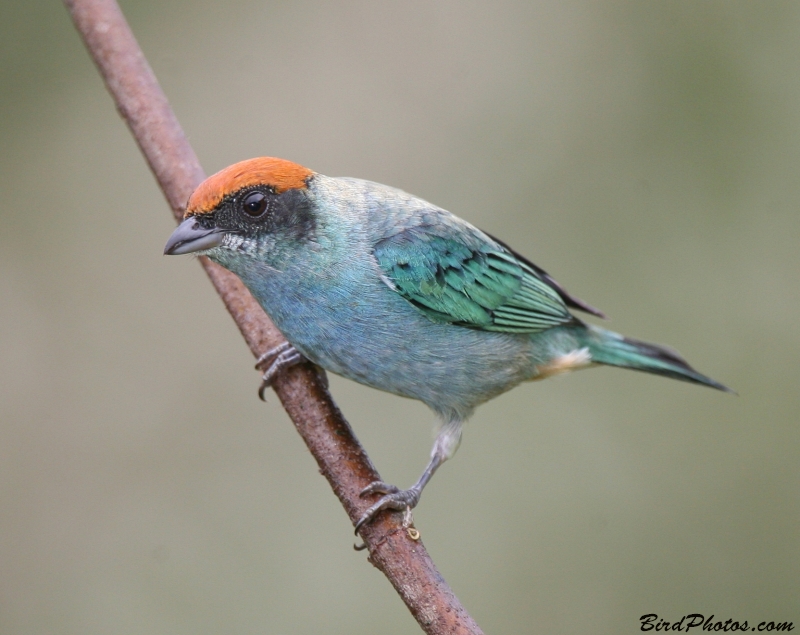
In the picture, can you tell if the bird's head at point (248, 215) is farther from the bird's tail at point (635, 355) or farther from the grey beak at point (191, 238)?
the bird's tail at point (635, 355)

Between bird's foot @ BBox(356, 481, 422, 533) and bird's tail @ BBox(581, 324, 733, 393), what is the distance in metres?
1.48

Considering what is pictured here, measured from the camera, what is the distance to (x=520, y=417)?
6.21m

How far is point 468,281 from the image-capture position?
4.09 m

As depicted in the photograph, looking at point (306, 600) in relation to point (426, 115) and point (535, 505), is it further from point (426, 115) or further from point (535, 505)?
point (426, 115)

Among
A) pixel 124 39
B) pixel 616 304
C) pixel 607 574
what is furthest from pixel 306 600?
pixel 124 39

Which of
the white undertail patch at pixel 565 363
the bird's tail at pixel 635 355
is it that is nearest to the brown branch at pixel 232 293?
the white undertail patch at pixel 565 363

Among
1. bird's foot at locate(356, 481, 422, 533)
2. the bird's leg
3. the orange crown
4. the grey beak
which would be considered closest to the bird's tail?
the bird's leg

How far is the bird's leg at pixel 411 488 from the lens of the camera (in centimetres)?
346

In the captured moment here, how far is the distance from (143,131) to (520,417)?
11.1 feet

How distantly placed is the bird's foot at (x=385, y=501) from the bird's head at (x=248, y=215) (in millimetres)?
1019

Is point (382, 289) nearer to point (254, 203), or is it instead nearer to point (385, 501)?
point (254, 203)

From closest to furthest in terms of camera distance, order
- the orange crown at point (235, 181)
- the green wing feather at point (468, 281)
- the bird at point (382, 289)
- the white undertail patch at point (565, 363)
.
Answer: the orange crown at point (235, 181)
the bird at point (382, 289)
the green wing feather at point (468, 281)
the white undertail patch at point (565, 363)

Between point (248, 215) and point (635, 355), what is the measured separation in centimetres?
221

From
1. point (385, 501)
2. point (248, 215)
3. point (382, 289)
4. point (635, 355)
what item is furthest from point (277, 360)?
point (635, 355)
